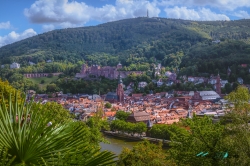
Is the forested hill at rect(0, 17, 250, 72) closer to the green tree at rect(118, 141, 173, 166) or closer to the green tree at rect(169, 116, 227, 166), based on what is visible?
the green tree at rect(118, 141, 173, 166)

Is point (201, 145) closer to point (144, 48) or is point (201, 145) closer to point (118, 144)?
point (118, 144)

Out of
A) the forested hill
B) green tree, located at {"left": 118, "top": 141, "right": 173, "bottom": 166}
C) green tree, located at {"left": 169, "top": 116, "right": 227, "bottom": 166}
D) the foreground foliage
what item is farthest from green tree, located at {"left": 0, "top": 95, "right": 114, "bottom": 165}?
the forested hill

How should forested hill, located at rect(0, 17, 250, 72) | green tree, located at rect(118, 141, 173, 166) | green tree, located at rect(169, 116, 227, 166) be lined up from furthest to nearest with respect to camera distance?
1. forested hill, located at rect(0, 17, 250, 72)
2. green tree, located at rect(118, 141, 173, 166)
3. green tree, located at rect(169, 116, 227, 166)

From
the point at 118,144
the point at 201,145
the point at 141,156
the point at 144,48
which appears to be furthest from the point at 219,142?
the point at 144,48

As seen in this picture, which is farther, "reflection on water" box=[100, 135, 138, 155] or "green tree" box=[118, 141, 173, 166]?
"reflection on water" box=[100, 135, 138, 155]

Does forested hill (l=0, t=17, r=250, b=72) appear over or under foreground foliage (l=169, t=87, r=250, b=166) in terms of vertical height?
over

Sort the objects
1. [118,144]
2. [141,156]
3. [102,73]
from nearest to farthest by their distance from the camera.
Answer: [141,156] → [118,144] → [102,73]

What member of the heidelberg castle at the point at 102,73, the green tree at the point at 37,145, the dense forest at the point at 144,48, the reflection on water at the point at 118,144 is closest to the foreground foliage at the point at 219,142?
the green tree at the point at 37,145

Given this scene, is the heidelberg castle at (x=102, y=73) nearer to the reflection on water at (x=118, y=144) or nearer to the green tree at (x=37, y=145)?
the reflection on water at (x=118, y=144)

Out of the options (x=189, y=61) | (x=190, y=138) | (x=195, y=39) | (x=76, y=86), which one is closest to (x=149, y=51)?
(x=195, y=39)
